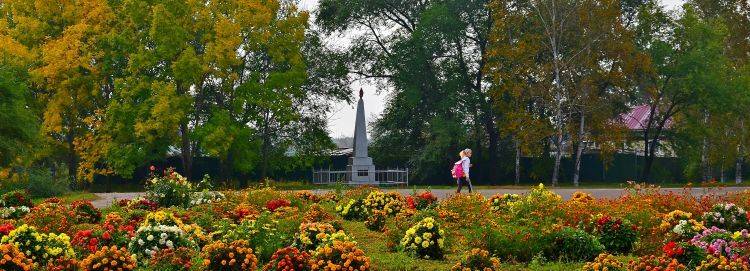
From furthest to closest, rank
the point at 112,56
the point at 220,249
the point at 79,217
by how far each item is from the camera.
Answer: the point at 112,56
the point at 79,217
the point at 220,249

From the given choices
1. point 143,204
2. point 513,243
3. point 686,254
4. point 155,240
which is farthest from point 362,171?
point 686,254

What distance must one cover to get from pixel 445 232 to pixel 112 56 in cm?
2780

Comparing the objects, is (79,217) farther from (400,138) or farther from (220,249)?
(400,138)

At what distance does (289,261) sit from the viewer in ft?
33.6

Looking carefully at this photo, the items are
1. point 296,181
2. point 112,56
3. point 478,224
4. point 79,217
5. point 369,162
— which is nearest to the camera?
point 478,224

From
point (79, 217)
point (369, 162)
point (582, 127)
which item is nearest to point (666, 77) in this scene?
point (582, 127)

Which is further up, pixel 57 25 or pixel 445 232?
pixel 57 25

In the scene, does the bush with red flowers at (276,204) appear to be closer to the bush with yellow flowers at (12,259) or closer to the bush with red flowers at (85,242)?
the bush with red flowers at (85,242)

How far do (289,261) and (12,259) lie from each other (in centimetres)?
303

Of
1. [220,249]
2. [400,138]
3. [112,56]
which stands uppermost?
[112,56]

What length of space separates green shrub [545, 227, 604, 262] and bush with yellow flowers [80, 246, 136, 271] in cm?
537

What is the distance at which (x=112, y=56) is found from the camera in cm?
3759

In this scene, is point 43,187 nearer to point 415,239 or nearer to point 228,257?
point 415,239

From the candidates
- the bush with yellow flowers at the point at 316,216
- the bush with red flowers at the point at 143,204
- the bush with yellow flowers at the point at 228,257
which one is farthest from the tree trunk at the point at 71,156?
the bush with yellow flowers at the point at 228,257
